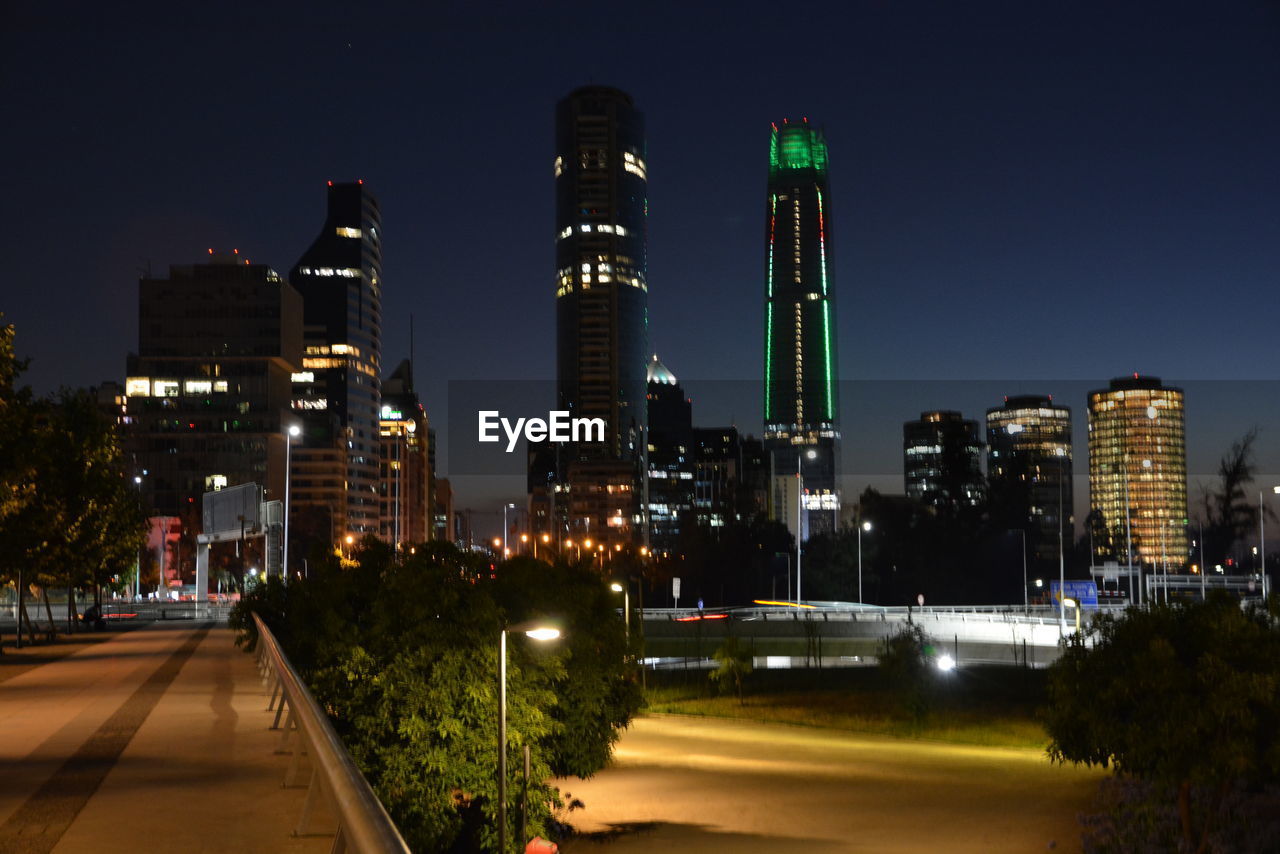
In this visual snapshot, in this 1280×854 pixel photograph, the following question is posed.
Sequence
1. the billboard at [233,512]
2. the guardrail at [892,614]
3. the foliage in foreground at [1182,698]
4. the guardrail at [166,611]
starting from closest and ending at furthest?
the foliage in foreground at [1182,698] < the billboard at [233,512] < the guardrail at [166,611] < the guardrail at [892,614]

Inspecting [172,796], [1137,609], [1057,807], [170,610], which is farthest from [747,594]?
[172,796]

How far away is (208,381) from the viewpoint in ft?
597

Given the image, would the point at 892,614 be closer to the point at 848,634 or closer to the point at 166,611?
the point at 848,634

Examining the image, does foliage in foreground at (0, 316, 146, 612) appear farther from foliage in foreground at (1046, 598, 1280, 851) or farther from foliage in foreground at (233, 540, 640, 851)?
foliage in foreground at (1046, 598, 1280, 851)

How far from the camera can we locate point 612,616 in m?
23.3

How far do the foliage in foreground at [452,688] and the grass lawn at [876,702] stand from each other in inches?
887

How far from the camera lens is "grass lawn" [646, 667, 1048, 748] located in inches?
1677

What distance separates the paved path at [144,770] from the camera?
29.8 feet

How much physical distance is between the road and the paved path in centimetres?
826

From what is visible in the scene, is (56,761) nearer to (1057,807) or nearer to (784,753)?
(1057,807)

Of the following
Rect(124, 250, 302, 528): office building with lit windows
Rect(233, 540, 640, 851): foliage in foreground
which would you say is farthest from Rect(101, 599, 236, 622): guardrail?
Rect(124, 250, 302, 528): office building with lit windows

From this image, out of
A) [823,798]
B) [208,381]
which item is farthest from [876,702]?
[208,381]

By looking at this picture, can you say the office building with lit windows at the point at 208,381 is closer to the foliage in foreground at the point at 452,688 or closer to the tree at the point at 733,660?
the tree at the point at 733,660

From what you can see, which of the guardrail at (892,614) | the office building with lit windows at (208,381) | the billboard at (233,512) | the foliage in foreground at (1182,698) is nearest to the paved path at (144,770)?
the foliage in foreground at (1182,698)
